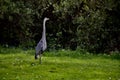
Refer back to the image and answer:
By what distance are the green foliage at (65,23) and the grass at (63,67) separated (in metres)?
3.76

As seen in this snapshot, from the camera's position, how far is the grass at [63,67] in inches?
803

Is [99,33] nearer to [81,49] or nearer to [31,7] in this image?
[81,49]

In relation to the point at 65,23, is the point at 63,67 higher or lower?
lower

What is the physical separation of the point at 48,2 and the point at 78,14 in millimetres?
3719

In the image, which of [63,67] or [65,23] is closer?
[63,67]

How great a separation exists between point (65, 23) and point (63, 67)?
45.1 feet

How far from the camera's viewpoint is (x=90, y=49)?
108ft

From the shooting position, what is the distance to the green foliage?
3331 centimetres

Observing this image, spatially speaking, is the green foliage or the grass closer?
the grass

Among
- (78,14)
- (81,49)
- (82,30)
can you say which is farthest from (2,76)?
(78,14)

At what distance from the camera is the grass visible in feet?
66.9

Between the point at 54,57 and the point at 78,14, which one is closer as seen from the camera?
the point at 54,57

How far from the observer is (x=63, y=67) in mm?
23781

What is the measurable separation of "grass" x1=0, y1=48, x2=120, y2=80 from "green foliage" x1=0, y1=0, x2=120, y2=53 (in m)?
3.76
